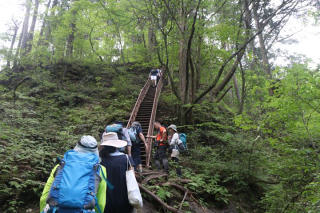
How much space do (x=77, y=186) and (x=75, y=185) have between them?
0.9 inches

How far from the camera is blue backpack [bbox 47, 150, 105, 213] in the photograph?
1942 mm

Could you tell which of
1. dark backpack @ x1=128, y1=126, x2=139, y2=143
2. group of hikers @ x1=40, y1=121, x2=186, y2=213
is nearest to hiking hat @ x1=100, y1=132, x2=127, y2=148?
group of hikers @ x1=40, y1=121, x2=186, y2=213

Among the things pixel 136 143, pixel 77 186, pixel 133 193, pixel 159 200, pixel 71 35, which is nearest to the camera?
pixel 77 186

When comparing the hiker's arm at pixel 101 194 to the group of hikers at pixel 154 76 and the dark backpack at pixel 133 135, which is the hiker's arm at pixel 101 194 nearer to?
the dark backpack at pixel 133 135

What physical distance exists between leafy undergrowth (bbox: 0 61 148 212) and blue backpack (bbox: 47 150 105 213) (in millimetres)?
2112

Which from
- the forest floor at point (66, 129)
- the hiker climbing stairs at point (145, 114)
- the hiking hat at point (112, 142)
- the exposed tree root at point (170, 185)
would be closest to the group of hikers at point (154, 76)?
the hiker climbing stairs at point (145, 114)

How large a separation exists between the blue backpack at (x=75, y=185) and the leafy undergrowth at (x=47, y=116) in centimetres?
211

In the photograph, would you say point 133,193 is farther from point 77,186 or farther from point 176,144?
point 176,144

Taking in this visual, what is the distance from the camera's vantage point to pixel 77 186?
2.01m

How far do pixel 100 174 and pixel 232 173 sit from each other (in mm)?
5325

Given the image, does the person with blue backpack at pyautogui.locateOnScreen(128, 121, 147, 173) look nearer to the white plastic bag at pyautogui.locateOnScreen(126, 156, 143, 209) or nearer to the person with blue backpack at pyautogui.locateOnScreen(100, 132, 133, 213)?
the person with blue backpack at pyautogui.locateOnScreen(100, 132, 133, 213)

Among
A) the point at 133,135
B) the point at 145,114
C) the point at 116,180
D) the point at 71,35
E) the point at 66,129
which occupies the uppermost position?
the point at 71,35

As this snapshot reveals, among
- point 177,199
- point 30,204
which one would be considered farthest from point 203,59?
point 30,204

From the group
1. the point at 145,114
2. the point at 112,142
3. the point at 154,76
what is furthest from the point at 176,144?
the point at 154,76
